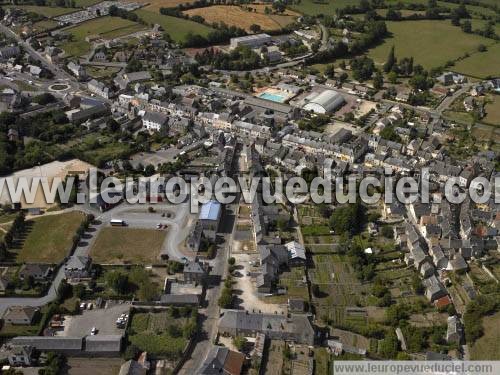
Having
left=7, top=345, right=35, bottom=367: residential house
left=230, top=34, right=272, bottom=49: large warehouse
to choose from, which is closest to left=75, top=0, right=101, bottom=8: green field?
left=230, top=34, right=272, bottom=49: large warehouse

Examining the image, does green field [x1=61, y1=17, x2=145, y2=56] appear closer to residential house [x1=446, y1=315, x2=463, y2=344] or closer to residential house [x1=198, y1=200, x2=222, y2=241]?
residential house [x1=198, y1=200, x2=222, y2=241]

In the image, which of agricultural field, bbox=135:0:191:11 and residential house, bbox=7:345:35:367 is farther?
agricultural field, bbox=135:0:191:11

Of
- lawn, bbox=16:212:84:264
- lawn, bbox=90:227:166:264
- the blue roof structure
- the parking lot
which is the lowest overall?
the parking lot

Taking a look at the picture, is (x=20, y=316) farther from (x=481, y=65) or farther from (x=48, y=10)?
(x=48, y=10)

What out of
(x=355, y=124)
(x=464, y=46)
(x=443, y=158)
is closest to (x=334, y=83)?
(x=355, y=124)

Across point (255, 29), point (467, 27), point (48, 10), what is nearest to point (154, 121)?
point (255, 29)

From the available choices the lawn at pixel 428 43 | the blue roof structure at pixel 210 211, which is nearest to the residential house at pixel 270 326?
the blue roof structure at pixel 210 211
